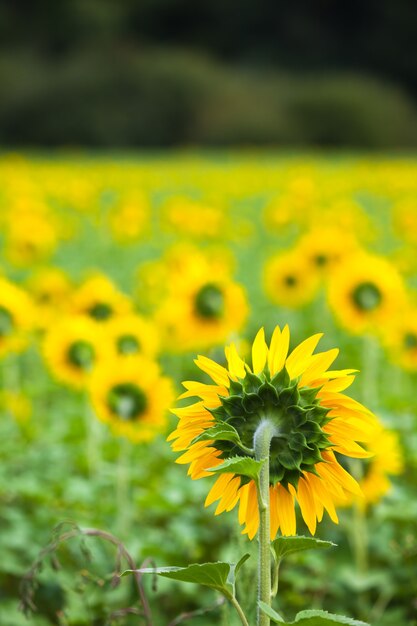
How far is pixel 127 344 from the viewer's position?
224cm

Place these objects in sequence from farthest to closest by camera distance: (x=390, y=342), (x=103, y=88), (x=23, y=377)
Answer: (x=103, y=88) < (x=23, y=377) < (x=390, y=342)

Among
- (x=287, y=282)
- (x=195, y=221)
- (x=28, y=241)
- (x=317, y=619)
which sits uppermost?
(x=195, y=221)

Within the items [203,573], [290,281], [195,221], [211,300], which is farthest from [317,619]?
[195,221]

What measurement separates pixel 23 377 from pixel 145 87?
31.1 m

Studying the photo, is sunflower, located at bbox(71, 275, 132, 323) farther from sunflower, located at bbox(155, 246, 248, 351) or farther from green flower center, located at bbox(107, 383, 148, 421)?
green flower center, located at bbox(107, 383, 148, 421)

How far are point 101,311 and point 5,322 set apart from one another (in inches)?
10.8

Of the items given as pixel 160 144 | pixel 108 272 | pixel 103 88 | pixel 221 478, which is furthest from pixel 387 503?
pixel 103 88

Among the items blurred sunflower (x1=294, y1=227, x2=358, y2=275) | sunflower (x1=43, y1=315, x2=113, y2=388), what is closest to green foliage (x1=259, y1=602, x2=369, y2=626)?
sunflower (x1=43, y1=315, x2=113, y2=388)

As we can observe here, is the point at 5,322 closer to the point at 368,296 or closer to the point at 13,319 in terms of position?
the point at 13,319

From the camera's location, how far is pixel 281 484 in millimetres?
856

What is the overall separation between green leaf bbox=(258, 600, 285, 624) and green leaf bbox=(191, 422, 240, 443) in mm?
138

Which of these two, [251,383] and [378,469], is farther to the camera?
[378,469]

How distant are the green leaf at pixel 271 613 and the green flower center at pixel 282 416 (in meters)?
0.12

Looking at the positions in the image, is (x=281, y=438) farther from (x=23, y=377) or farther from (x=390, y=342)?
(x=23, y=377)
